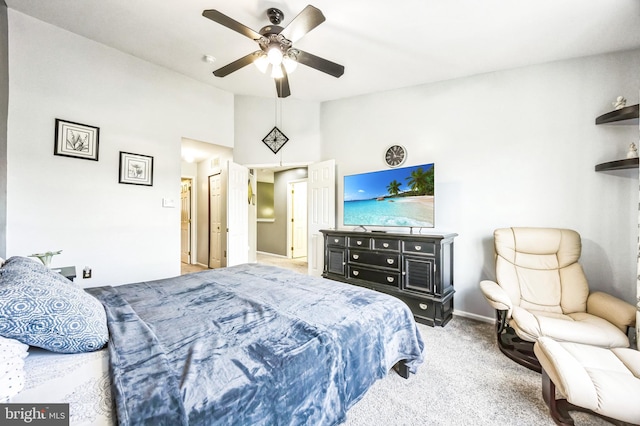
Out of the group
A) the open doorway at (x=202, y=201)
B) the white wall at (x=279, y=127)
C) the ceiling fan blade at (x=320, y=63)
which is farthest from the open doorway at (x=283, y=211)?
the ceiling fan blade at (x=320, y=63)

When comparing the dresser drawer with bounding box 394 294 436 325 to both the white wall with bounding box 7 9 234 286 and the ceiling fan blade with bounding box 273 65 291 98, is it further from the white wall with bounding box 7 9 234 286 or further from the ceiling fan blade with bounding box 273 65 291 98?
the white wall with bounding box 7 9 234 286

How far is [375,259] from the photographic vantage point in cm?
313

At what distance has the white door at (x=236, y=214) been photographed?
13.4 feet

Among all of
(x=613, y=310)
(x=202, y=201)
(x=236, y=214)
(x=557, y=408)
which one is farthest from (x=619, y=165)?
(x=202, y=201)

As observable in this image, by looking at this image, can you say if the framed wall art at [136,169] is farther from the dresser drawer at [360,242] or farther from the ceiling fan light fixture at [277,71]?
the dresser drawer at [360,242]

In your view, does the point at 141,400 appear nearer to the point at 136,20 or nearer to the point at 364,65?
the point at 136,20

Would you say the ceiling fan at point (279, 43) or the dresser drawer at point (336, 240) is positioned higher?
the ceiling fan at point (279, 43)

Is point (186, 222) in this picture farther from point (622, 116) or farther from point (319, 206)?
point (622, 116)

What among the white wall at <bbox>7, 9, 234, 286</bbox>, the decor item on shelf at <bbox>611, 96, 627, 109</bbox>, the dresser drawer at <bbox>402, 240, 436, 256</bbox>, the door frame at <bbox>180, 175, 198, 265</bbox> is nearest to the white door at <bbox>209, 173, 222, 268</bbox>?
the door frame at <bbox>180, 175, 198, 265</bbox>

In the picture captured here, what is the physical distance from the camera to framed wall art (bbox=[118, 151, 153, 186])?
3.08m

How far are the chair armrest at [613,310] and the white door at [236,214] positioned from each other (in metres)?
4.10

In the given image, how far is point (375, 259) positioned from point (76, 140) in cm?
353

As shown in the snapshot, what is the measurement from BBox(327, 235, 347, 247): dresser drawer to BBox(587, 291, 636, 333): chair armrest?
2.33 meters

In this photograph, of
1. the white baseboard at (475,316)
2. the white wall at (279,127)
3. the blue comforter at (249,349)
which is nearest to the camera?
the blue comforter at (249,349)
